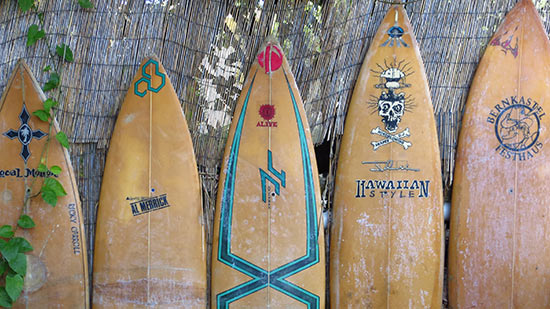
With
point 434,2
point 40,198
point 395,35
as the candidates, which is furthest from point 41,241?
point 434,2

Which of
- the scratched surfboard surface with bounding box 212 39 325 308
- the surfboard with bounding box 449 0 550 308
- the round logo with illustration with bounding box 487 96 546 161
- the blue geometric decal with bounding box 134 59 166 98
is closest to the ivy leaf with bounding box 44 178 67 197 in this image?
the blue geometric decal with bounding box 134 59 166 98

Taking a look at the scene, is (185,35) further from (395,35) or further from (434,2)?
(434,2)

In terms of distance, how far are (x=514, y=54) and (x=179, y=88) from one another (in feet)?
4.66

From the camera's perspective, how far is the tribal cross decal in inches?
87.0

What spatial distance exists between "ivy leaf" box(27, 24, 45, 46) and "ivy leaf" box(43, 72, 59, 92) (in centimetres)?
16

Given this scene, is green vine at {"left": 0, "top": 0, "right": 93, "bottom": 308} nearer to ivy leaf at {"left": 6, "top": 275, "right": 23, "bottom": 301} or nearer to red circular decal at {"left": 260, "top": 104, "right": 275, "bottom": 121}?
ivy leaf at {"left": 6, "top": 275, "right": 23, "bottom": 301}

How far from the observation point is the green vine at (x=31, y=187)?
2.12 m

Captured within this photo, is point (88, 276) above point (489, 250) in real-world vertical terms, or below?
below

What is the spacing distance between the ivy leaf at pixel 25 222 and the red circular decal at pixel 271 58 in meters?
1.14

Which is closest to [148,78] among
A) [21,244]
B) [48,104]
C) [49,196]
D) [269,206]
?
[48,104]

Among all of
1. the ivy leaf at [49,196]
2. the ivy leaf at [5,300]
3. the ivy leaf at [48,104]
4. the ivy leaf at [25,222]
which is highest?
the ivy leaf at [48,104]

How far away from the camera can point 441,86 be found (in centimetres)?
229
